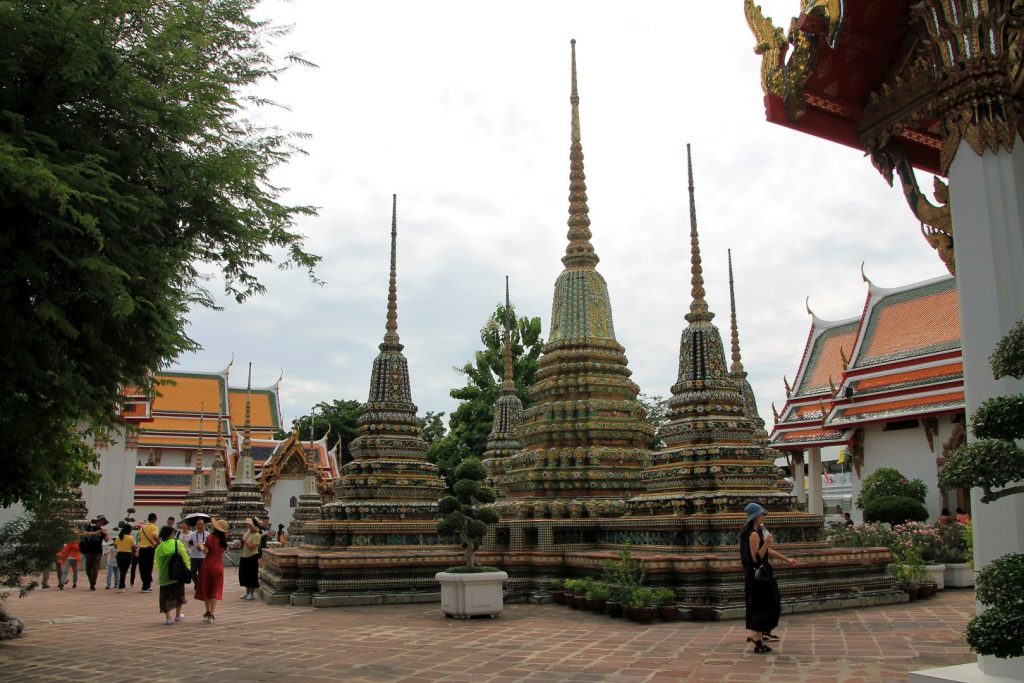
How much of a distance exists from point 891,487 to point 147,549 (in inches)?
739

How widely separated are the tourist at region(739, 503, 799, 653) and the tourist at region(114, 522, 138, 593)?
1335 centimetres

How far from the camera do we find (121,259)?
605 centimetres

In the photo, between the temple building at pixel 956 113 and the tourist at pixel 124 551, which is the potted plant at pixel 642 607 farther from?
the tourist at pixel 124 551

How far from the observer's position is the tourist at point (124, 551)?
16.8m

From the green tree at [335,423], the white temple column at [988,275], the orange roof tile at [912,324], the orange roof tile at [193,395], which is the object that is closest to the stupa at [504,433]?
the orange roof tile at [912,324]

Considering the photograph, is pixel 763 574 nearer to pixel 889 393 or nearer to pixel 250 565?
pixel 250 565

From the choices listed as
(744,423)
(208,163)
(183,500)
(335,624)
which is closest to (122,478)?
(183,500)

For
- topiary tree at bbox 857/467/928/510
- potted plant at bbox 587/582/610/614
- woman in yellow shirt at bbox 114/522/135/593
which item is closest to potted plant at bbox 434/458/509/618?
potted plant at bbox 587/582/610/614

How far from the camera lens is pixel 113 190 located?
595cm

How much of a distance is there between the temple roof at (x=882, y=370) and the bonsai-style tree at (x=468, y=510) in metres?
17.0

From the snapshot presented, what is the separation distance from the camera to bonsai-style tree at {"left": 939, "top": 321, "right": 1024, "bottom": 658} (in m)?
4.00

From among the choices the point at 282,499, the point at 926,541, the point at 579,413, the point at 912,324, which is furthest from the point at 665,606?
the point at 282,499

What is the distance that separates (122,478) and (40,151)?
24986 mm

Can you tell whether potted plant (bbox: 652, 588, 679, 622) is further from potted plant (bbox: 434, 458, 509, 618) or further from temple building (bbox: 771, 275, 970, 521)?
temple building (bbox: 771, 275, 970, 521)
